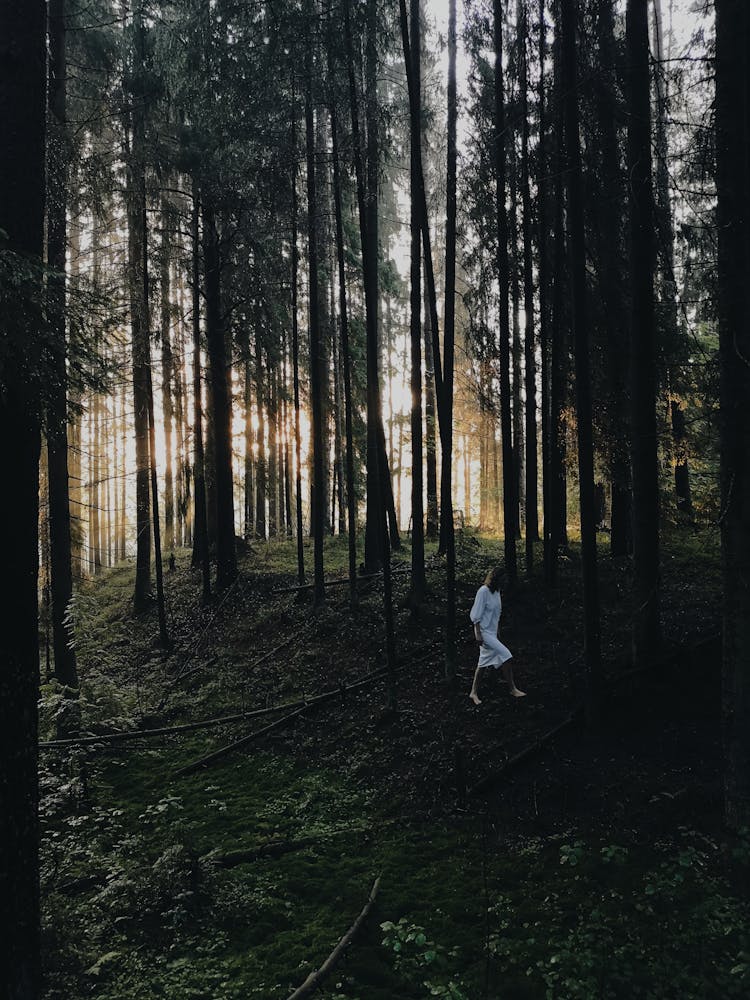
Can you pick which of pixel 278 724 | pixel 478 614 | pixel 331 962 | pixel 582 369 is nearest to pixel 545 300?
pixel 582 369

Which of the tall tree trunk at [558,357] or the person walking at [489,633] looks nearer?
the person walking at [489,633]

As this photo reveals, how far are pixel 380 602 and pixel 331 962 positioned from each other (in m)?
9.38

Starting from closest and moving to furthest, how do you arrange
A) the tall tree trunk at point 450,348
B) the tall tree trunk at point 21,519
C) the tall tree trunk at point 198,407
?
the tall tree trunk at point 21,519, the tall tree trunk at point 450,348, the tall tree trunk at point 198,407

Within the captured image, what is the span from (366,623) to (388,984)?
8566 mm

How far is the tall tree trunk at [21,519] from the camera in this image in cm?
369

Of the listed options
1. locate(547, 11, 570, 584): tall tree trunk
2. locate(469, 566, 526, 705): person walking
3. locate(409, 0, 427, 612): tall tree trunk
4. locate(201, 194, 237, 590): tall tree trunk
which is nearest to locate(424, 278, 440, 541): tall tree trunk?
locate(201, 194, 237, 590): tall tree trunk

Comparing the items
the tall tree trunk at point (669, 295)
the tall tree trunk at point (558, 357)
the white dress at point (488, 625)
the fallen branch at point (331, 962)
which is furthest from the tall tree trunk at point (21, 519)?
the tall tree trunk at point (558, 357)

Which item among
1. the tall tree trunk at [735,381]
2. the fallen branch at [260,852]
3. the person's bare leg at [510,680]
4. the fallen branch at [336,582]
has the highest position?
the tall tree trunk at [735,381]

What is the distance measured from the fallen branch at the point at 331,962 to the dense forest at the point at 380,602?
0.02 meters

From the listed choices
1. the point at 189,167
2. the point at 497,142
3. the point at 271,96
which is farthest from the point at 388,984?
the point at 189,167

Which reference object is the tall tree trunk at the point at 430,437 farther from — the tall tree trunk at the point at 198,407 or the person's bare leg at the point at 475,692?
the person's bare leg at the point at 475,692

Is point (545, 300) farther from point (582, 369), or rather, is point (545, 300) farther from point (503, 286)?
point (582, 369)

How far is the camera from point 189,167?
1430 cm

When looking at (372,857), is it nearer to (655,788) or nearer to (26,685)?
(655,788)
